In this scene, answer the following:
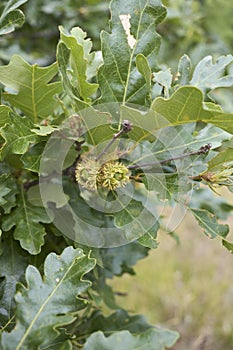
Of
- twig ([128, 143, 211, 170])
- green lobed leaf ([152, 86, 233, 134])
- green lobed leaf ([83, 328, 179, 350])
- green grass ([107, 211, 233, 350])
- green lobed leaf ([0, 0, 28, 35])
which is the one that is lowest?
green grass ([107, 211, 233, 350])

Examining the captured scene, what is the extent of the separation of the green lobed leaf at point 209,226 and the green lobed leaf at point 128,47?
0.20 m

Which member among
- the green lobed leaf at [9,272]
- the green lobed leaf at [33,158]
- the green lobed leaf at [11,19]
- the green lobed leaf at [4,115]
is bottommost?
the green lobed leaf at [9,272]

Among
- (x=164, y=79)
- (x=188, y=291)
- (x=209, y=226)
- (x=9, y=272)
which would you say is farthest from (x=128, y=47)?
(x=188, y=291)

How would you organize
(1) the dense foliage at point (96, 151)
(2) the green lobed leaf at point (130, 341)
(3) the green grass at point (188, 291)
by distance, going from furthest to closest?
(3) the green grass at point (188, 291)
(1) the dense foliage at point (96, 151)
(2) the green lobed leaf at point (130, 341)

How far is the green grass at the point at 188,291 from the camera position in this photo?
2.55 metres

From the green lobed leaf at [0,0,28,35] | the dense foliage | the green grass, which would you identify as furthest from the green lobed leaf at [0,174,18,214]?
the green grass

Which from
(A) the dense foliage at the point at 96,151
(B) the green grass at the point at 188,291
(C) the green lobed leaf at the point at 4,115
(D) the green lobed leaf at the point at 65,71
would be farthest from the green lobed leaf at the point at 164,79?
(B) the green grass at the point at 188,291

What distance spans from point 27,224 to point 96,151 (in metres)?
0.17

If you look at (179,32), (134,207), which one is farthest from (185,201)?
(179,32)

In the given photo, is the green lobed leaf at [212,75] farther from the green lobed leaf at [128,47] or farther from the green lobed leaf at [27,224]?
the green lobed leaf at [27,224]

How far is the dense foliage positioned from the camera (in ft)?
2.36

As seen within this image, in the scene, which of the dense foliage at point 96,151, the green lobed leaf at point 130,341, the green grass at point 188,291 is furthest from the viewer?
the green grass at point 188,291

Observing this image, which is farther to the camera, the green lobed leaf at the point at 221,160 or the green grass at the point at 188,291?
the green grass at the point at 188,291

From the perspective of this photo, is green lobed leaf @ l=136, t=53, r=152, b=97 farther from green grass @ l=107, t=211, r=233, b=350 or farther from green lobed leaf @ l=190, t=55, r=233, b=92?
green grass @ l=107, t=211, r=233, b=350
